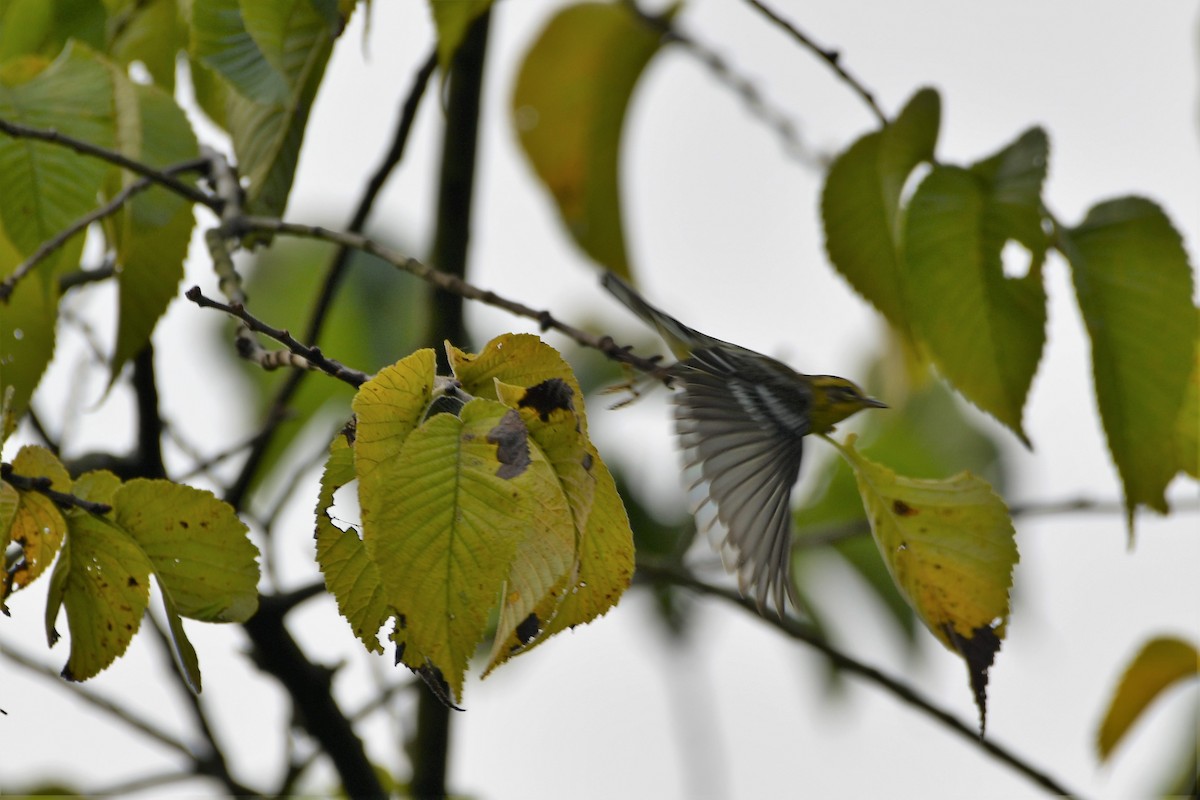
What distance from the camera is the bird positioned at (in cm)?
47

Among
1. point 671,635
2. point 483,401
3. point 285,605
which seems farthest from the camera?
point 671,635

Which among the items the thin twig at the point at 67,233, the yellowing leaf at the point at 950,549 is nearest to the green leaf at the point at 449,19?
the thin twig at the point at 67,233

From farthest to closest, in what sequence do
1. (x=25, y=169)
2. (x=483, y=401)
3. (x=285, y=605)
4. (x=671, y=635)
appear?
(x=671, y=635) < (x=285, y=605) < (x=25, y=169) < (x=483, y=401)

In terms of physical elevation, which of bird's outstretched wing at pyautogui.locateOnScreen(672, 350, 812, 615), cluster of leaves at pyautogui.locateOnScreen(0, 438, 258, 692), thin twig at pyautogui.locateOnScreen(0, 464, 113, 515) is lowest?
cluster of leaves at pyautogui.locateOnScreen(0, 438, 258, 692)

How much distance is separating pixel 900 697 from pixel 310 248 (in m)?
1.16

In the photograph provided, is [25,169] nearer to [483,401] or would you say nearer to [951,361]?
[483,401]

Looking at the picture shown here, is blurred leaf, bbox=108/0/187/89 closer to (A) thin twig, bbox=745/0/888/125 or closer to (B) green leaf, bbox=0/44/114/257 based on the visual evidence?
(B) green leaf, bbox=0/44/114/257

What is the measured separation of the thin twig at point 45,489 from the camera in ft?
1.37

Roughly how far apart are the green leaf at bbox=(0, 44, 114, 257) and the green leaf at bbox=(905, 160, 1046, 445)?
1.28 ft

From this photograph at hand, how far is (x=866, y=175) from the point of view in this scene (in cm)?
64

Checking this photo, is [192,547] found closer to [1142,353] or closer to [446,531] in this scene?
[446,531]

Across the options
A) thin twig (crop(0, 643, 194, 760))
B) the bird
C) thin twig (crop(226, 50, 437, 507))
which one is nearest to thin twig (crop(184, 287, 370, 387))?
the bird

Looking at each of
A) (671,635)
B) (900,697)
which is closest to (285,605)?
(900,697)

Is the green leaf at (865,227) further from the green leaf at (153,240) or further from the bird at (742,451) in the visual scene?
the green leaf at (153,240)
